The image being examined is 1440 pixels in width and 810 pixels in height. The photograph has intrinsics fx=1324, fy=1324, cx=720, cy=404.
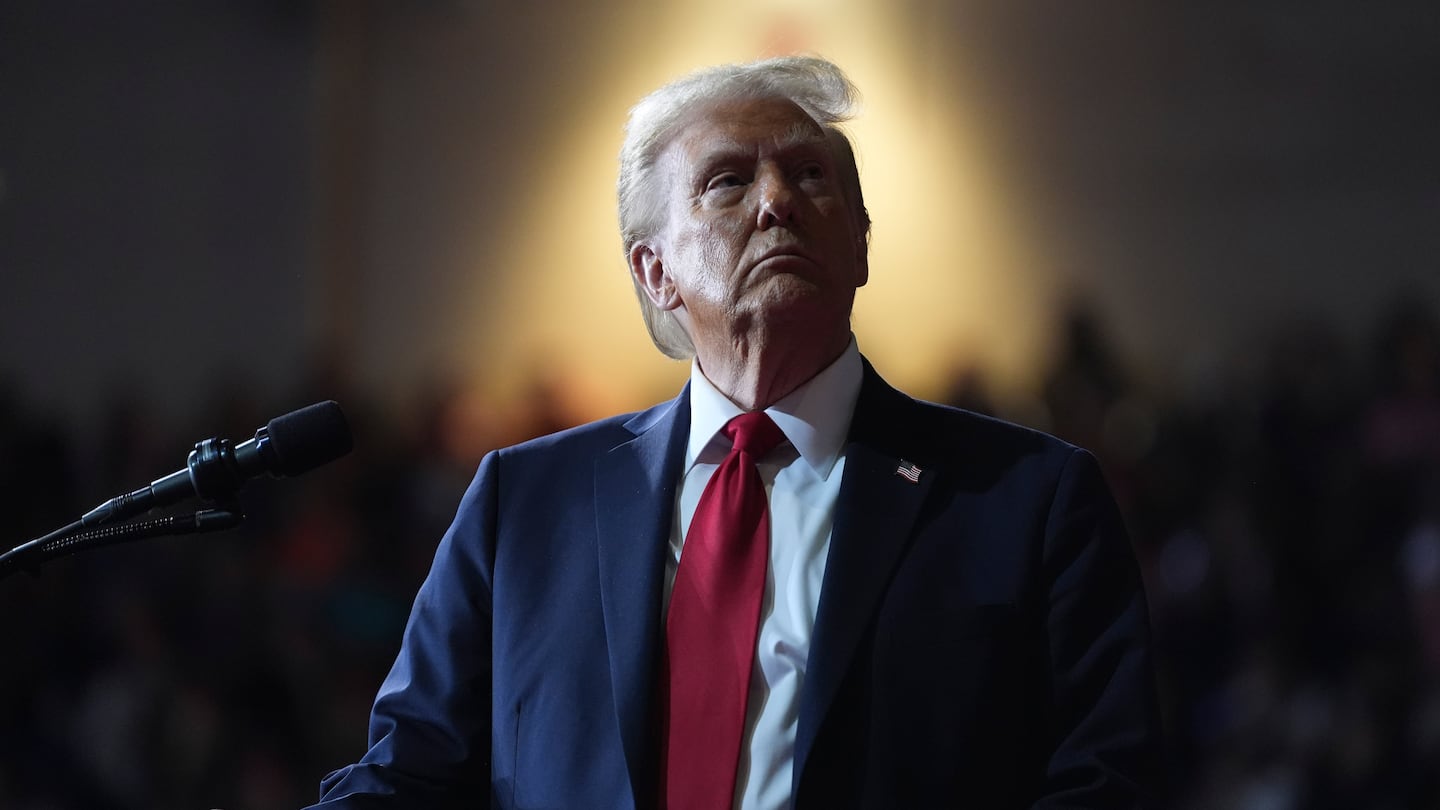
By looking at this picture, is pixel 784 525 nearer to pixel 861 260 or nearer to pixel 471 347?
pixel 861 260

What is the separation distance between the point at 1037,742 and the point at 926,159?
3720 millimetres

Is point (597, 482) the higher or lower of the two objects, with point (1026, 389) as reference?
higher

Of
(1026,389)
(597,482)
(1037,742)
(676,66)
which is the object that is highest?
(676,66)

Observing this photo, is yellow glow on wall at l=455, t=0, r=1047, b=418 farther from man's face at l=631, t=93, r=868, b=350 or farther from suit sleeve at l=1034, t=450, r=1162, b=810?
suit sleeve at l=1034, t=450, r=1162, b=810

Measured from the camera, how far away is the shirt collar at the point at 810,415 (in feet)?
5.19

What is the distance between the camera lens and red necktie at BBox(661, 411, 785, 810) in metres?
1.39

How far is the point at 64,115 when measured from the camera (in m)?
4.72

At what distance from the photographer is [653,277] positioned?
6.02ft

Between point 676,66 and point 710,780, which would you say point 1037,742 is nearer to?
point 710,780

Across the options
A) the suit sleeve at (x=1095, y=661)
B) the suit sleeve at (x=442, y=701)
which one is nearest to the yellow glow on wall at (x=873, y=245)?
the suit sleeve at (x=442, y=701)

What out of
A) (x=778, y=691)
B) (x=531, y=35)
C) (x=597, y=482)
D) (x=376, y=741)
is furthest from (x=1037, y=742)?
(x=531, y=35)

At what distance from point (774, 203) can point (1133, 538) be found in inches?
120

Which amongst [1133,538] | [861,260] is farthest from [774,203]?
[1133,538]

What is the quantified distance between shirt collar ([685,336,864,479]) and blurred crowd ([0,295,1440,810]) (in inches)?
110
